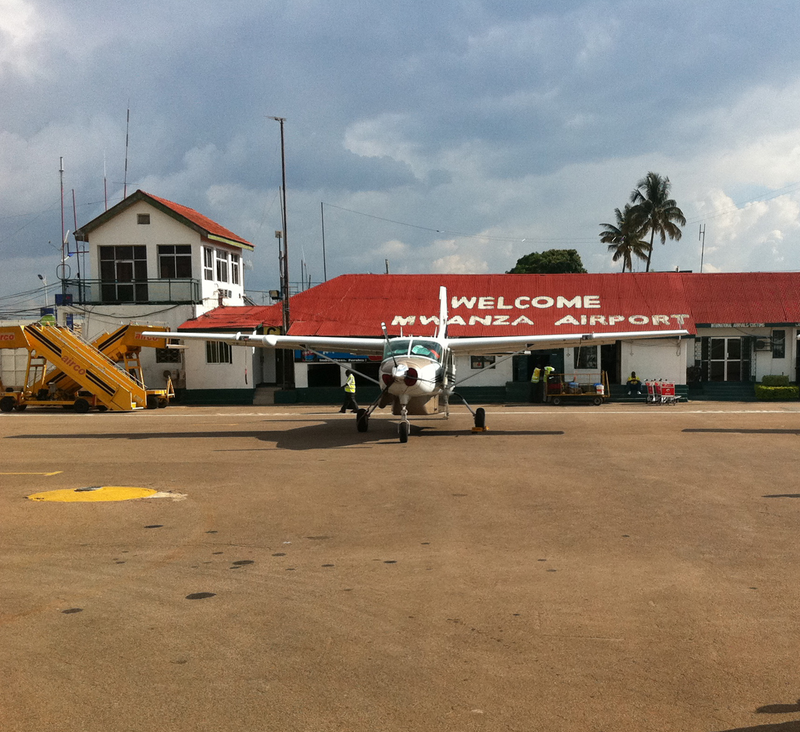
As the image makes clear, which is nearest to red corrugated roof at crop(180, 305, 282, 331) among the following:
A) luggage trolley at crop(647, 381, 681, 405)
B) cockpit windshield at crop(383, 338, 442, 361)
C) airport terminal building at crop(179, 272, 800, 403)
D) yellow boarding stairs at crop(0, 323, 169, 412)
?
airport terminal building at crop(179, 272, 800, 403)

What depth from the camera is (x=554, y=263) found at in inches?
3068

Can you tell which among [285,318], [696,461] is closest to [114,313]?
[285,318]

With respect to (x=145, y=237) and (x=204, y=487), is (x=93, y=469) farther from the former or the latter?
(x=145, y=237)

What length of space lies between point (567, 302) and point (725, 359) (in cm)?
767

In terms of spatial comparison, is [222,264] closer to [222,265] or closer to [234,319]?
[222,265]

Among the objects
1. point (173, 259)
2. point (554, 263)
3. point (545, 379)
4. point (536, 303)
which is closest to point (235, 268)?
point (173, 259)

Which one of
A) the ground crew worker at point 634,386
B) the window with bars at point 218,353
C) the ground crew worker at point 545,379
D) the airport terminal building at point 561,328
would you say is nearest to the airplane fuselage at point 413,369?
the ground crew worker at point 545,379

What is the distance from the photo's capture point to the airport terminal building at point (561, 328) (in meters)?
32.1

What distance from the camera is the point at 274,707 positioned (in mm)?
4949

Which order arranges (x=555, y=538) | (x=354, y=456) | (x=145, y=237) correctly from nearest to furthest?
(x=555, y=538)
(x=354, y=456)
(x=145, y=237)

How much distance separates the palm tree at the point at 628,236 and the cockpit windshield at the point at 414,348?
1866 inches

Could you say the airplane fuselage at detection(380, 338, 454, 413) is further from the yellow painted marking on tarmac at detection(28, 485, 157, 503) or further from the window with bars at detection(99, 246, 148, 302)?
the window with bars at detection(99, 246, 148, 302)

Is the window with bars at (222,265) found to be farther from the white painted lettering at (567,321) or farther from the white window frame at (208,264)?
the white painted lettering at (567,321)

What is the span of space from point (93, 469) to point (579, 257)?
71139mm
